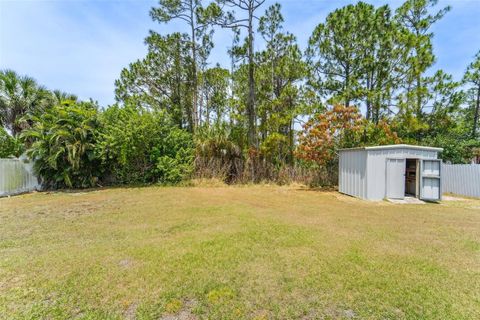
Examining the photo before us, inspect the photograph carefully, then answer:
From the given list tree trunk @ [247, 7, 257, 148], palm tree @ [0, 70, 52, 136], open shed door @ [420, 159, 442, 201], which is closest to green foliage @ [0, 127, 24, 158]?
palm tree @ [0, 70, 52, 136]

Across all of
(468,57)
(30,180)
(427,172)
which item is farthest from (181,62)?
(468,57)

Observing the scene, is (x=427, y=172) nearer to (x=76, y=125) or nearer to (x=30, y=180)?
(x=76, y=125)

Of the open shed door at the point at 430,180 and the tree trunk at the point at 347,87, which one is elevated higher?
the tree trunk at the point at 347,87

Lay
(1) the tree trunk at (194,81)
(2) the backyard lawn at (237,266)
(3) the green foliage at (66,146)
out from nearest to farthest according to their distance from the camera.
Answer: (2) the backyard lawn at (237,266)
(3) the green foliage at (66,146)
(1) the tree trunk at (194,81)

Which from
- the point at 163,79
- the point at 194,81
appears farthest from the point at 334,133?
the point at 163,79

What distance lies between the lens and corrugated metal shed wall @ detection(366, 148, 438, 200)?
7473 mm

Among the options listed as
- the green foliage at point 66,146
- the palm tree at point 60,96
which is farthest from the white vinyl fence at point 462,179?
the palm tree at point 60,96

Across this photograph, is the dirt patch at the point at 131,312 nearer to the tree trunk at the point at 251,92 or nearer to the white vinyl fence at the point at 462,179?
the tree trunk at the point at 251,92

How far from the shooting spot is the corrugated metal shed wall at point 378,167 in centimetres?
747

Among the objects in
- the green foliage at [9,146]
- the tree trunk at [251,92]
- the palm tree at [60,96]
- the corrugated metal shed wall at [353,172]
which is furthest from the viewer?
the tree trunk at [251,92]

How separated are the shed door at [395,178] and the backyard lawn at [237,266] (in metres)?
2.08

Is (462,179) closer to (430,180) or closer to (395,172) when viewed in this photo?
(430,180)

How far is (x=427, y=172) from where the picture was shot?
7.43m

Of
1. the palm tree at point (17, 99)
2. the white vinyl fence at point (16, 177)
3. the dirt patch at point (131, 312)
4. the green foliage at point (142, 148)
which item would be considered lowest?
the dirt patch at point (131, 312)
